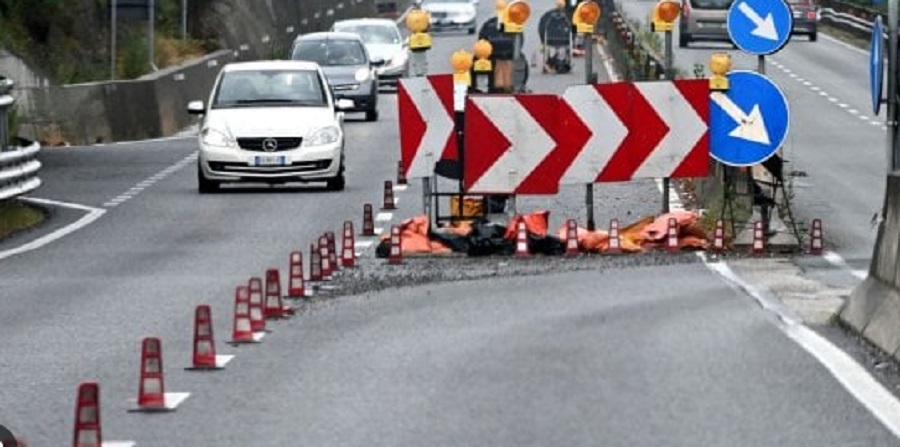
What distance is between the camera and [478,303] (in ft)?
63.9

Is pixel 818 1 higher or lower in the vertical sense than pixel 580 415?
lower

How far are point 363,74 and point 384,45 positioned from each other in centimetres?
1219

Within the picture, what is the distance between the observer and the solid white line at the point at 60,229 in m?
25.9

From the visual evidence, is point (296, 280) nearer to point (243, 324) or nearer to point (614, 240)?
point (243, 324)

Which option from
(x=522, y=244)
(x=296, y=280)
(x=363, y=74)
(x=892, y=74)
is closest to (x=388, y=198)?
(x=522, y=244)

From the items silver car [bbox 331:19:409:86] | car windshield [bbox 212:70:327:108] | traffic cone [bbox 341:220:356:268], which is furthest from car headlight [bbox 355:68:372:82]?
traffic cone [bbox 341:220:356:268]

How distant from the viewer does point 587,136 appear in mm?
25656

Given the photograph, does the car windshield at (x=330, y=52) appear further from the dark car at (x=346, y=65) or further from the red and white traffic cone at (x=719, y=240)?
the red and white traffic cone at (x=719, y=240)

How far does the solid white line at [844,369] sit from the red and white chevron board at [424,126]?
6170mm

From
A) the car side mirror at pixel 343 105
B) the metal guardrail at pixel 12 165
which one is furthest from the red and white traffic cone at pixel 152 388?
the car side mirror at pixel 343 105

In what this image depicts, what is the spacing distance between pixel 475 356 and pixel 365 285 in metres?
5.54

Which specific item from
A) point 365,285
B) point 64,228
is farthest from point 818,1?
point 365,285

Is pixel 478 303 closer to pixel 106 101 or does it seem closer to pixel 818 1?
pixel 106 101

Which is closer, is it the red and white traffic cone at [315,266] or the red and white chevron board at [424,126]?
the red and white traffic cone at [315,266]
